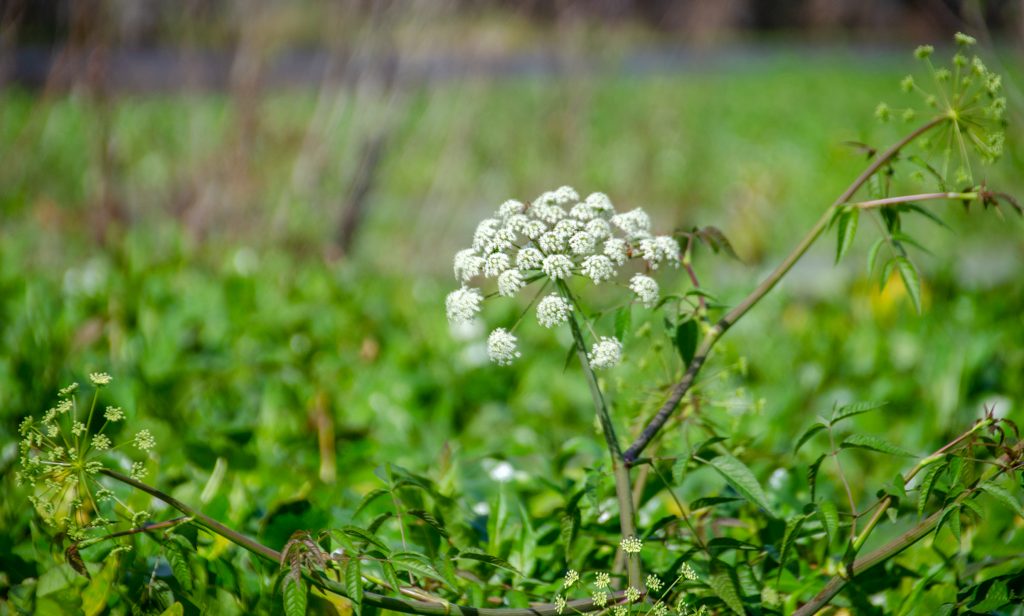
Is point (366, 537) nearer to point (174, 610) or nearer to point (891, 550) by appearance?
point (174, 610)

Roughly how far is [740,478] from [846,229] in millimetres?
371

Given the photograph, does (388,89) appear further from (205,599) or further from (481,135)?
(205,599)

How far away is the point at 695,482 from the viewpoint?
191cm

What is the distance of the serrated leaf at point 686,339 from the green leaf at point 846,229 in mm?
226

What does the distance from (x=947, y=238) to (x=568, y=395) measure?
4.23 m

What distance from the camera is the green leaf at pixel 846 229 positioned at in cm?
123

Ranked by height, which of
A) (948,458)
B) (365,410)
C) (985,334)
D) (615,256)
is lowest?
(365,410)

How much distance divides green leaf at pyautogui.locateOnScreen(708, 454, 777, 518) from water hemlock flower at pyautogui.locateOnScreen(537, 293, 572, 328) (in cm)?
28

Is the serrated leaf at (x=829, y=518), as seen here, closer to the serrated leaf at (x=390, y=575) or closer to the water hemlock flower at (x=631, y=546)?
the water hemlock flower at (x=631, y=546)

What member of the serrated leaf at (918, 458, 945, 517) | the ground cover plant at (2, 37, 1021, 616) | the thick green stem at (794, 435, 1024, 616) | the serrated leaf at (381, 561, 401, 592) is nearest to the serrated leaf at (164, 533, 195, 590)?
the ground cover plant at (2, 37, 1021, 616)

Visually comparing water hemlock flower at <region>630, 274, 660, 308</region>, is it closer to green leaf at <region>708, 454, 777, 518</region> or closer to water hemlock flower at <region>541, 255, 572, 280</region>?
water hemlock flower at <region>541, 255, 572, 280</region>

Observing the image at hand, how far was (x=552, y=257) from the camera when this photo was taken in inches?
44.7

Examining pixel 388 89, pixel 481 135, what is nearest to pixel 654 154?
pixel 481 135

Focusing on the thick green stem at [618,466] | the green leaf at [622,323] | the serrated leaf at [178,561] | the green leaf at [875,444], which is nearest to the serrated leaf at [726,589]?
the thick green stem at [618,466]
